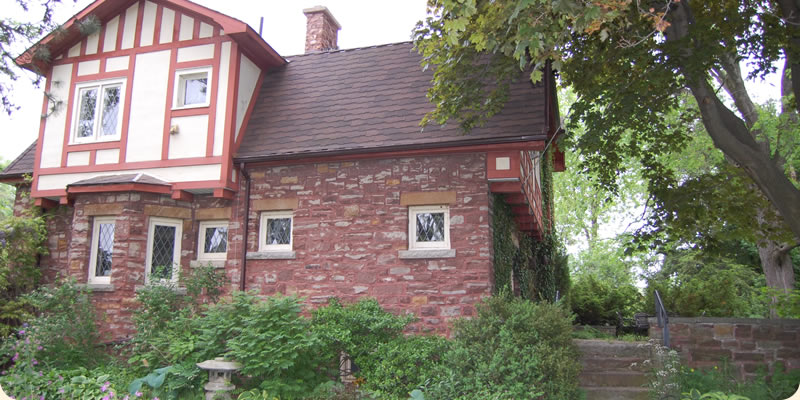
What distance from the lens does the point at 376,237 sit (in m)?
9.09

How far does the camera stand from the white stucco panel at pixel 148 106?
10273 millimetres

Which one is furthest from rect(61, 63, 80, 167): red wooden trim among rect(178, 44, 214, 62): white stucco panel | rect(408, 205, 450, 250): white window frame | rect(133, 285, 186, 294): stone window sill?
rect(408, 205, 450, 250): white window frame

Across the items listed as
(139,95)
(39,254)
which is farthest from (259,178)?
(39,254)

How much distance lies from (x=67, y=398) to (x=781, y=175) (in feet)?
31.4

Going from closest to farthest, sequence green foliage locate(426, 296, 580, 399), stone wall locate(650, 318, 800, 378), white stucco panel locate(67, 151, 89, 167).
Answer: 1. green foliage locate(426, 296, 580, 399)
2. stone wall locate(650, 318, 800, 378)
3. white stucco panel locate(67, 151, 89, 167)

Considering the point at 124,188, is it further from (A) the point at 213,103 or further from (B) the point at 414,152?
(B) the point at 414,152

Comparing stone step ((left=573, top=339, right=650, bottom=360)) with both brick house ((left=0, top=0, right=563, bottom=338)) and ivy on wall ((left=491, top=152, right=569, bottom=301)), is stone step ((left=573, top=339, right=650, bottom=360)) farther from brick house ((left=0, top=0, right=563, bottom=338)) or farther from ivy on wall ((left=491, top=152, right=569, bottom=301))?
brick house ((left=0, top=0, right=563, bottom=338))

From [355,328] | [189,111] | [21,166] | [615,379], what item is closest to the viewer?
[355,328]

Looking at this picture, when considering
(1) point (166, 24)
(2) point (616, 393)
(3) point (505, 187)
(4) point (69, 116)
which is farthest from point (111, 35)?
(2) point (616, 393)

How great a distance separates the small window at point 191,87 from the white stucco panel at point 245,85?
61 cm

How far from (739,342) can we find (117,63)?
11.9 m

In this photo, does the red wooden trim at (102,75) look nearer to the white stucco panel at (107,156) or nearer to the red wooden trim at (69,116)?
the red wooden trim at (69,116)

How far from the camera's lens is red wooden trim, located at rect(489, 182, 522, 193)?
876cm

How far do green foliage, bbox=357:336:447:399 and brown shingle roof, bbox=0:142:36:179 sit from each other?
28.8ft
